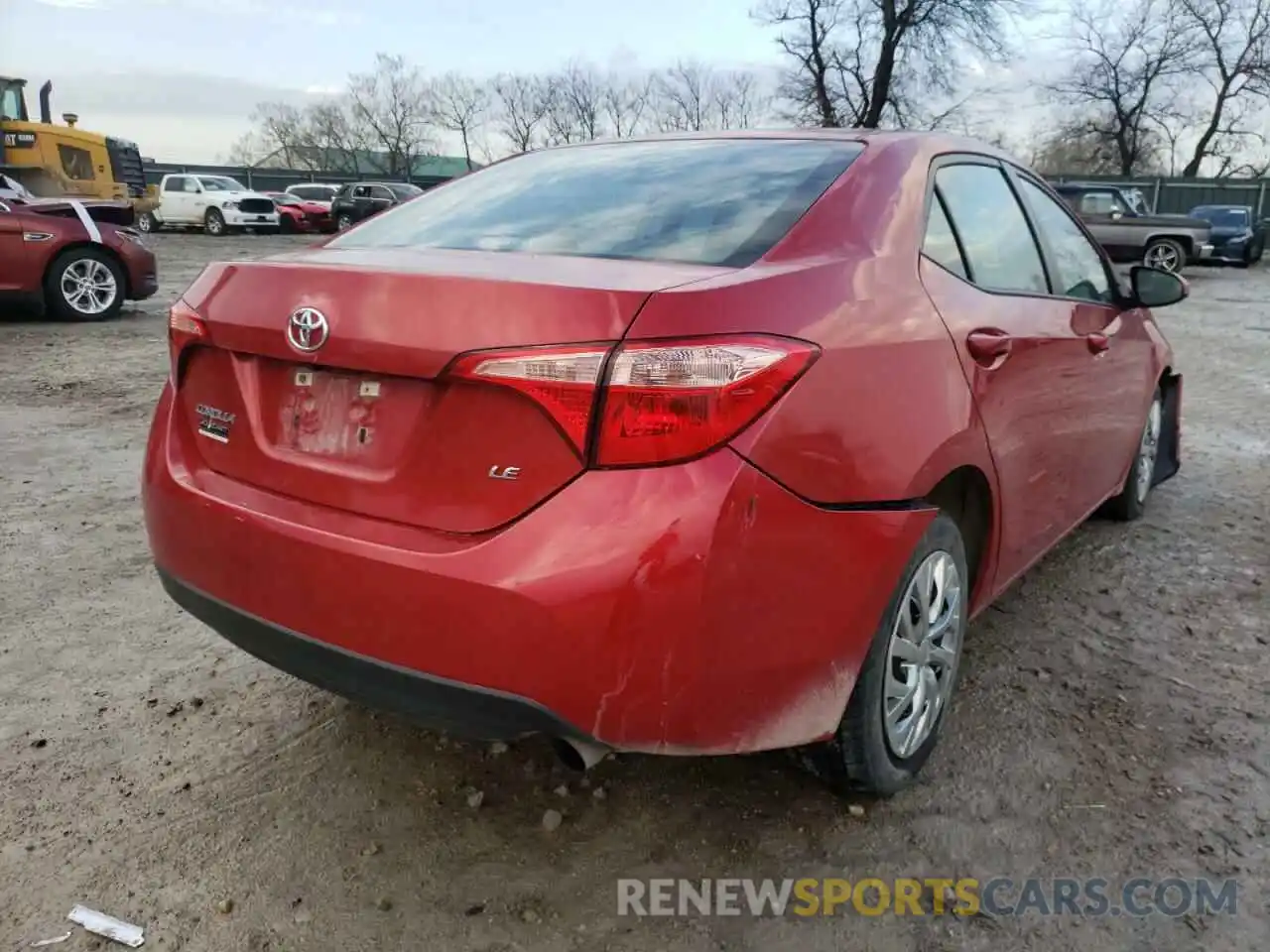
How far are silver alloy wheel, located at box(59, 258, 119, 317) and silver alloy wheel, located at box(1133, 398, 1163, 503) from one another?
9.89 metres

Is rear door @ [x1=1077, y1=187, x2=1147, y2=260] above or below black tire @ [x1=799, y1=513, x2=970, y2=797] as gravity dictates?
above

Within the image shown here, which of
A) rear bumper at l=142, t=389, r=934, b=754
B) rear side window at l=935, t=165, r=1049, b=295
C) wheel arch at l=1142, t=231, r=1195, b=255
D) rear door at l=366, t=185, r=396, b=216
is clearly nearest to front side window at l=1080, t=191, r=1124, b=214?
wheel arch at l=1142, t=231, r=1195, b=255

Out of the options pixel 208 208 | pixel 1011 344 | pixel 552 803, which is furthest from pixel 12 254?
pixel 208 208

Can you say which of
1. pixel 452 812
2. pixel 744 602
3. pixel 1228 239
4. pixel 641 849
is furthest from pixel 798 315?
pixel 1228 239

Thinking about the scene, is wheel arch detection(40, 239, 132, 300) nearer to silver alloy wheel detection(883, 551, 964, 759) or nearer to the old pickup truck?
silver alloy wheel detection(883, 551, 964, 759)

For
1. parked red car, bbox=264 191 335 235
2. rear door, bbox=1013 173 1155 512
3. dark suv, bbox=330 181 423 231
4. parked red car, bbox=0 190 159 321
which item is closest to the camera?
rear door, bbox=1013 173 1155 512

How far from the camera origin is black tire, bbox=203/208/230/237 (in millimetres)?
29712

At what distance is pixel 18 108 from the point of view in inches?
868

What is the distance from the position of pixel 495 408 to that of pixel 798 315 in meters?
0.59

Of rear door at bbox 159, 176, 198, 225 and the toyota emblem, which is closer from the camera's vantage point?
the toyota emblem

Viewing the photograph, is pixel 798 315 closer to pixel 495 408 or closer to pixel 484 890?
pixel 495 408

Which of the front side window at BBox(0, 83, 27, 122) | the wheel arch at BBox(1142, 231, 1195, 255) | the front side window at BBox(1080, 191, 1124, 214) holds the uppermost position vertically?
the front side window at BBox(0, 83, 27, 122)

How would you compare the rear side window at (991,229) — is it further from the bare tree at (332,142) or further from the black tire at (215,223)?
the bare tree at (332,142)

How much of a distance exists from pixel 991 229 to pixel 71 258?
9.99m
